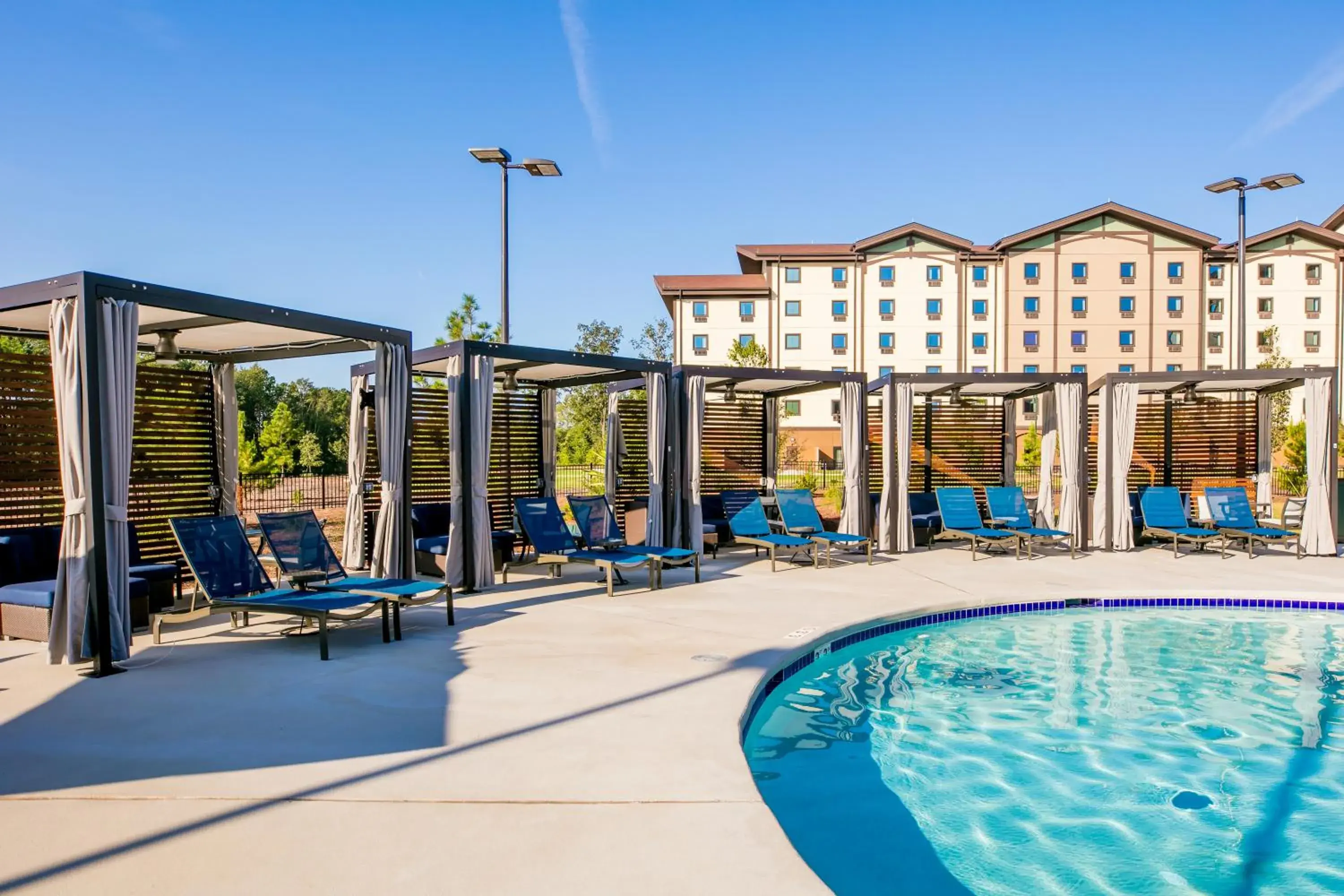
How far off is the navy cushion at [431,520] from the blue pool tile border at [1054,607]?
5.19 meters

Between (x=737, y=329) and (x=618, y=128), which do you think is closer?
(x=618, y=128)

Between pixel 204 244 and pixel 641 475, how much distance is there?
7.73m

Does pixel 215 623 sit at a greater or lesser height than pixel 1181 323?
lesser

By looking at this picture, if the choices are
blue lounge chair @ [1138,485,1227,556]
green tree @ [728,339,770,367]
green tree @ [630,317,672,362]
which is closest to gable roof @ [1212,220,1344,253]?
green tree @ [728,339,770,367]

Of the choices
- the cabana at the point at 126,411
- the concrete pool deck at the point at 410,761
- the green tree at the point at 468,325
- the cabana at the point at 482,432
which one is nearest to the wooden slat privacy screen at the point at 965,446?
the cabana at the point at 482,432

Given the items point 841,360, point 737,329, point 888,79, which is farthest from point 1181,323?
point 888,79

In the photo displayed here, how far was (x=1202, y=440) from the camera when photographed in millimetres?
14125

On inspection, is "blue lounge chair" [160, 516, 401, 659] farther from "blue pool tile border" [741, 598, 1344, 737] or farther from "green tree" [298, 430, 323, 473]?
"green tree" [298, 430, 323, 473]

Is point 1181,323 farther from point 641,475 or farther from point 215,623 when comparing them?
point 215,623

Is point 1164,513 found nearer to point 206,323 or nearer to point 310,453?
point 206,323

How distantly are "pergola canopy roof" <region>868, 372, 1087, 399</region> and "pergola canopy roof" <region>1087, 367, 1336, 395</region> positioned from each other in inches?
26.8

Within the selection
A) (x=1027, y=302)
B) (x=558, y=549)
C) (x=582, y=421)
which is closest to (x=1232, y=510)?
(x=558, y=549)

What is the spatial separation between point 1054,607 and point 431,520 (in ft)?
22.5

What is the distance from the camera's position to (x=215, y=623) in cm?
706
